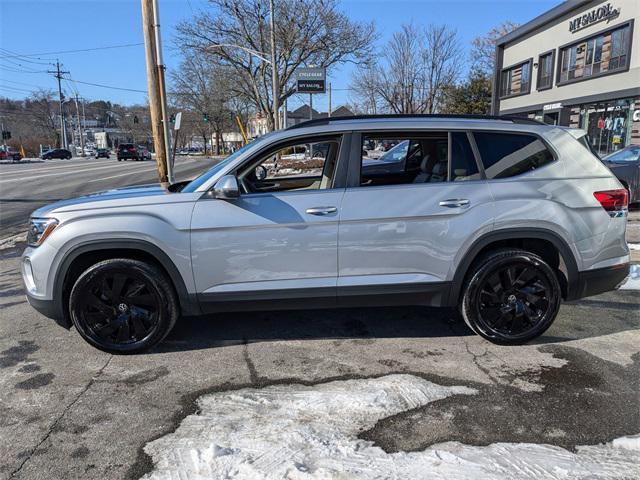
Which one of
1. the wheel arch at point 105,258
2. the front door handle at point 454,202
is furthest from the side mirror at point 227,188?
the front door handle at point 454,202

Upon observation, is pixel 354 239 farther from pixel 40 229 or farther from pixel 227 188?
pixel 40 229

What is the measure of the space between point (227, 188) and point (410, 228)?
4.66 ft

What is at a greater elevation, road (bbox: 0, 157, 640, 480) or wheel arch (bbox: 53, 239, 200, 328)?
wheel arch (bbox: 53, 239, 200, 328)

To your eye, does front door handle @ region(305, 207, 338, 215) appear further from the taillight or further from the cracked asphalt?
the taillight

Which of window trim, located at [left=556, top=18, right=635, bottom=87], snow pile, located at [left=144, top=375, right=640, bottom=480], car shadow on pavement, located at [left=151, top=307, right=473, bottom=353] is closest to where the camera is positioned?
snow pile, located at [left=144, top=375, right=640, bottom=480]

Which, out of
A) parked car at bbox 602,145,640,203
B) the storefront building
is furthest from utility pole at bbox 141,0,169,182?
the storefront building

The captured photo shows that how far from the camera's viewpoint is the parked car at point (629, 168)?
9.52m

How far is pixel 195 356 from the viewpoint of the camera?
3.65 metres

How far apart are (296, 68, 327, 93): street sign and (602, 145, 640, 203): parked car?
1486 centimetres

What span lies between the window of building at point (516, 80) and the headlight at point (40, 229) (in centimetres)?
3132

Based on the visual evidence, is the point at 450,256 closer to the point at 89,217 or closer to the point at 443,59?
the point at 89,217

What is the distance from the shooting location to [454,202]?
3.57m

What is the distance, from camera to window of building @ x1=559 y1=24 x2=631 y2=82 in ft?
67.9

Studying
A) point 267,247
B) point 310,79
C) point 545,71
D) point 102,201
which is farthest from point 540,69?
point 102,201
